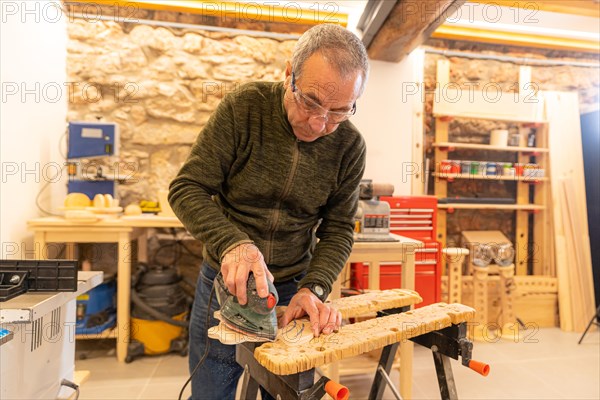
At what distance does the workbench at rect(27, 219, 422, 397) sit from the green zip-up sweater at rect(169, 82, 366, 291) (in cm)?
98

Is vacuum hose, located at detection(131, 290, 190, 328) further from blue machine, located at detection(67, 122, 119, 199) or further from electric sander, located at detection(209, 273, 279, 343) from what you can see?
electric sander, located at detection(209, 273, 279, 343)

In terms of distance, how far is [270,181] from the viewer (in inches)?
48.6

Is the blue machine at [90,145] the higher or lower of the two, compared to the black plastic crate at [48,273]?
higher

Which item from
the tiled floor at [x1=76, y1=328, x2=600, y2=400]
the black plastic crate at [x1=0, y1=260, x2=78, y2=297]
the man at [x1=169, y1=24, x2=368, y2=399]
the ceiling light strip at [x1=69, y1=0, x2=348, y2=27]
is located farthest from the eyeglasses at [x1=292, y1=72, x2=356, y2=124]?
the ceiling light strip at [x1=69, y1=0, x2=348, y2=27]

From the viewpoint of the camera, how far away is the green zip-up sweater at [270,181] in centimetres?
117

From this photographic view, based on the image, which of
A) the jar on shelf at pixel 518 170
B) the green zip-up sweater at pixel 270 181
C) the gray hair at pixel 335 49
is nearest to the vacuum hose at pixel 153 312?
the green zip-up sweater at pixel 270 181

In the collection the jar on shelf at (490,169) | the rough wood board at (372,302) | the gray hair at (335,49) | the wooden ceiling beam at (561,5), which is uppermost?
the wooden ceiling beam at (561,5)

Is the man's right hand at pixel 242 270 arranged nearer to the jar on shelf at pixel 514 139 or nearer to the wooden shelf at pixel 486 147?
the wooden shelf at pixel 486 147

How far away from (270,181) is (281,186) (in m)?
0.04

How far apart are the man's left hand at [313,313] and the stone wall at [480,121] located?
117 inches

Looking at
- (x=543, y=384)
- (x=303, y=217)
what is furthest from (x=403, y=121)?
(x=303, y=217)

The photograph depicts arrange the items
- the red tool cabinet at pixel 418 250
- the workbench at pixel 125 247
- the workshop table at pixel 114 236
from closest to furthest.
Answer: the workbench at pixel 125 247, the workshop table at pixel 114 236, the red tool cabinet at pixel 418 250

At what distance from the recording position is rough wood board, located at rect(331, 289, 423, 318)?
4.30ft

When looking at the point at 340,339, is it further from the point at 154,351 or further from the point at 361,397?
the point at 154,351
